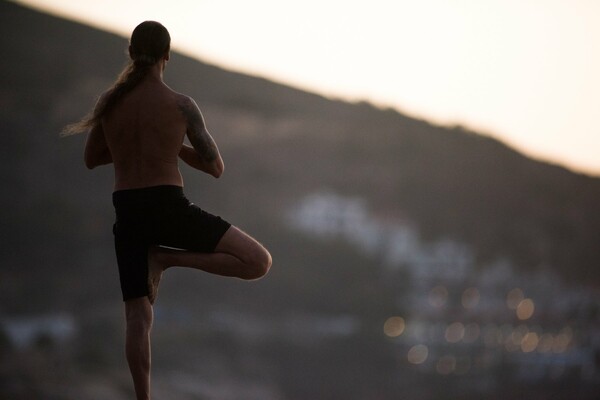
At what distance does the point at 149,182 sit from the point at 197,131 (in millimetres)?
316

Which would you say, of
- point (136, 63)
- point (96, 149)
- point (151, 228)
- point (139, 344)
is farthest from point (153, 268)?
point (136, 63)

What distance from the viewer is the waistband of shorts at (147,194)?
16.5 ft

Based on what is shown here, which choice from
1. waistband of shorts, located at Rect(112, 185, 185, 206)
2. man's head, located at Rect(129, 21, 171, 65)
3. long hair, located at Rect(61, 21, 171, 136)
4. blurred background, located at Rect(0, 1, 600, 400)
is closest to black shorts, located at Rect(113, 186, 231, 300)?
waistband of shorts, located at Rect(112, 185, 185, 206)

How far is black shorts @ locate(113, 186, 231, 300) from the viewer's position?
5.04m

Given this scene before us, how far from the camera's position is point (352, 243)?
11688 cm

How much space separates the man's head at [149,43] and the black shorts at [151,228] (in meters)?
0.58

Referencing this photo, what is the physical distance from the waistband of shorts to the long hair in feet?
1.10

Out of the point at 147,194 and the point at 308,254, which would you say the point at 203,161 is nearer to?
the point at 147,194

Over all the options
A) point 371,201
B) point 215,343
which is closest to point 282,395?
point 215,343

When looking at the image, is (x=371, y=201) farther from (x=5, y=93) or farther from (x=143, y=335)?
(x=143, y=335)

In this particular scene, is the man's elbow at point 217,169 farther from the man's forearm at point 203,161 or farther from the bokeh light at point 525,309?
the bokeh light at point 525,309

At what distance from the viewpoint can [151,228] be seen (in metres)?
5.10

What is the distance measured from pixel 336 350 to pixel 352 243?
1227cm

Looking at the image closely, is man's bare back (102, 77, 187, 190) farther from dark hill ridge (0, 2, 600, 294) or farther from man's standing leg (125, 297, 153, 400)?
dark hill ridge (0, 2, 600, 294)
